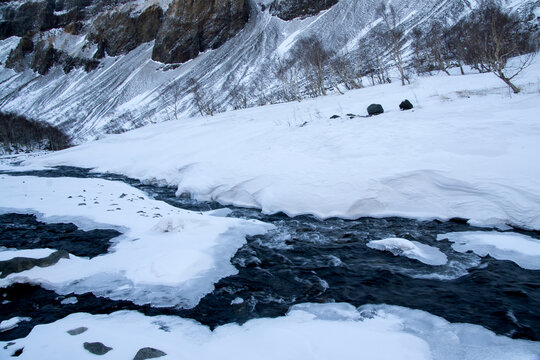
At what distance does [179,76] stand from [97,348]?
80874 mm

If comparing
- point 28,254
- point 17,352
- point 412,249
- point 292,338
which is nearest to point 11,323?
point 17,352

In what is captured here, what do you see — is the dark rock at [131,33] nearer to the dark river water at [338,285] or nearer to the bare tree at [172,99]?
the bare tree at [172,99]

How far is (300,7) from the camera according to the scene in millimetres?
77500

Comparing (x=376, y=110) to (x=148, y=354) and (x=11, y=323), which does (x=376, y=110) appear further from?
(x=11, y=323)

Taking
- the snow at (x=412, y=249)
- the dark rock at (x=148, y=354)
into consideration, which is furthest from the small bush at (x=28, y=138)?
the dark rock at (x=148, y=354)

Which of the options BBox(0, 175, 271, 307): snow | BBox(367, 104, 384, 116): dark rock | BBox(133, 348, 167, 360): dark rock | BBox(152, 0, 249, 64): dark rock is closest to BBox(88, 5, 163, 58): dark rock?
BBox(152, 0, 249, 64): dark rock

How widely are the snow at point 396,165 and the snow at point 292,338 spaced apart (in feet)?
15.1

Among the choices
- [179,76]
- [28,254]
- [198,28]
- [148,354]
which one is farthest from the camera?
[198,28]

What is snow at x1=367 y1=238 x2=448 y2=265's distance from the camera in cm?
601

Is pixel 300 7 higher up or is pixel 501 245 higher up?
pixel 300 7

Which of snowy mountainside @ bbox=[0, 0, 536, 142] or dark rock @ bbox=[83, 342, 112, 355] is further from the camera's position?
snowy mountainside @ bbox=[0, 0, 536, 142]

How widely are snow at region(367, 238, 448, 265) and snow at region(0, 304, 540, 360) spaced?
1852 mm

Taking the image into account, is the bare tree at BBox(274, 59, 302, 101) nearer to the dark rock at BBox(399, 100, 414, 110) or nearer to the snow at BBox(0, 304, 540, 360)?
the dark rock at BBox(399, 100, 414, 110)

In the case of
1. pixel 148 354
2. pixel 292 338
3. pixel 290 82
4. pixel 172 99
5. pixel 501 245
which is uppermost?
pixel 172 99
